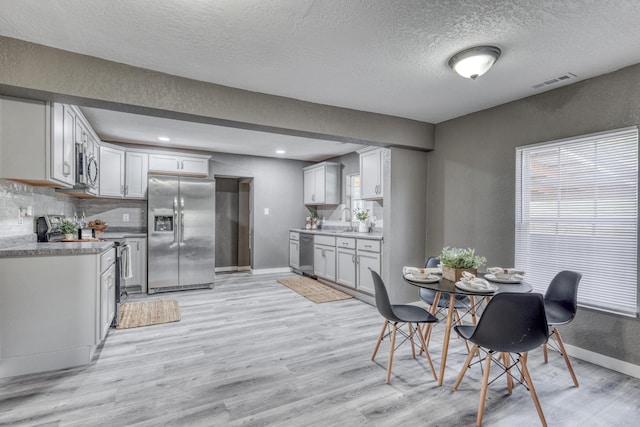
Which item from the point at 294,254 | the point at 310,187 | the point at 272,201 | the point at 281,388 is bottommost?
the point at 281,388

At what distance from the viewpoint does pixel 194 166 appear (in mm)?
5570

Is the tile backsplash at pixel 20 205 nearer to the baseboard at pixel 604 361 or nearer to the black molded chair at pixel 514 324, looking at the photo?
the black molded chair at pixel 514 324

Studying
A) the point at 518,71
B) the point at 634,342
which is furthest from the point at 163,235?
the point at 634,342

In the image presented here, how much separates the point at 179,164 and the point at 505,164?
4824 mm

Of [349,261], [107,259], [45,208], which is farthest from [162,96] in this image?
[349,261]

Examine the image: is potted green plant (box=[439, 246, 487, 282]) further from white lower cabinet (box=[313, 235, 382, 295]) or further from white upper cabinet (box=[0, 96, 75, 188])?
white upper cabinet (box=[0, 96, 75, 188])

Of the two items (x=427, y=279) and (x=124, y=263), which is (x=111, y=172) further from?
(x=427, y=279)

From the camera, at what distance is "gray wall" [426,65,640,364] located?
8.58ft

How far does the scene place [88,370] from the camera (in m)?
2.58

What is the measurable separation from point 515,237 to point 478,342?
182 centimetres

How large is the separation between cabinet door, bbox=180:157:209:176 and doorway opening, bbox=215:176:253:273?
1286 millimetres

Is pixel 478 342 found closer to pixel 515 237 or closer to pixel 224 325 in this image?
pixel 515 237

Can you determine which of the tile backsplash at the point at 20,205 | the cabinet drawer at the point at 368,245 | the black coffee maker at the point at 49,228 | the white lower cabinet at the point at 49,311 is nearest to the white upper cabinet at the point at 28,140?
the tile backsplash at the point at 20,205

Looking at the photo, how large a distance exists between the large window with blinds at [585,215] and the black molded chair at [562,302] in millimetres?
367
